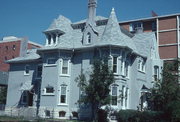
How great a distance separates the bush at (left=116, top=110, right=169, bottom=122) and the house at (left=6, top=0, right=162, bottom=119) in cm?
263

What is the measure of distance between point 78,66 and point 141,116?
11.3 m

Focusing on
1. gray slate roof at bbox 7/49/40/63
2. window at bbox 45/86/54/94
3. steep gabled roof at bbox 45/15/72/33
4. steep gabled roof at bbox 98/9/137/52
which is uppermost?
steep gabled roof at bbox 45/15/72/33

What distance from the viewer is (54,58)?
115ft

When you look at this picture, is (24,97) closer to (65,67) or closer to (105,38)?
(65,67)

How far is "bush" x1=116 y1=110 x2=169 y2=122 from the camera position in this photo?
90.1 feet

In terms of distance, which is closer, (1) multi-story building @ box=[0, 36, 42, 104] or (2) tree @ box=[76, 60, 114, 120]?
(2) tree @ box=[76, 60, 114, 120]

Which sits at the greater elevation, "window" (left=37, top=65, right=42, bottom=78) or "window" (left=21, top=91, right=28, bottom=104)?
"window" (left=37, top=65, right=42, bottom=78)

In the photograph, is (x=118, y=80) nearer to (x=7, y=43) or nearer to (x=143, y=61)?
(x=143, y=61)

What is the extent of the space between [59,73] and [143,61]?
1256 centimetres

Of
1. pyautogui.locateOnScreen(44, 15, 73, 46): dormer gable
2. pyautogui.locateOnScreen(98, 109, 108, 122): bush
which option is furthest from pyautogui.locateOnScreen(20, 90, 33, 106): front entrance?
pyautogui.locateOnScreen(98, 109, 108, 122): bush

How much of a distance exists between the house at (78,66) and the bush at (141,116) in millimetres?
2632

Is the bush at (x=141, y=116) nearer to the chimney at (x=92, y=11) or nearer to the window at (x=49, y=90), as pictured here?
the window at (x=49, y=90)

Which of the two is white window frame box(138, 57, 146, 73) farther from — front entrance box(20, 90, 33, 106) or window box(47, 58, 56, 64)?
front entrance box(20, 90, 33, 106)

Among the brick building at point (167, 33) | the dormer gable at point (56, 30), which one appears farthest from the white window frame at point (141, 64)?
the brick building at point (167, 33)
